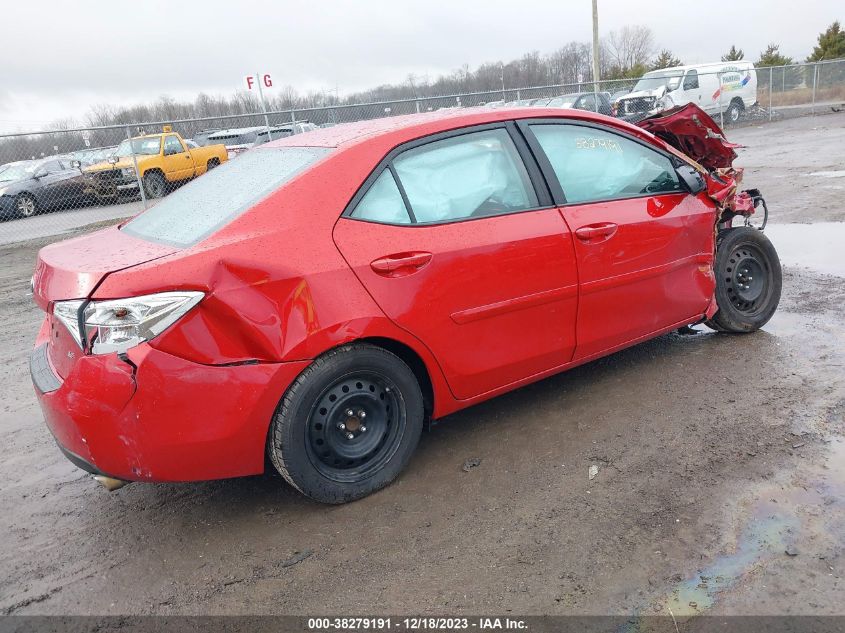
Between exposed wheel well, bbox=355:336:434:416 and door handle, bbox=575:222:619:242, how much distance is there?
3.55ft

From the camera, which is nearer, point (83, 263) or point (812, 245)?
point (83, 263)

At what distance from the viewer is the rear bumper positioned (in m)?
2.60

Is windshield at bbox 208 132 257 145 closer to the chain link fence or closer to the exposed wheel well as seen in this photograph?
the chain link fence

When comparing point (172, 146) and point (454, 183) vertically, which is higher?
point (172, 146)

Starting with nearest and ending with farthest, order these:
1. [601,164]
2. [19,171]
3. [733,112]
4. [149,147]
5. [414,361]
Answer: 1. [414,361]
2. [601,164]
3. [149,147]
4. [19,171]
5. [733,112]

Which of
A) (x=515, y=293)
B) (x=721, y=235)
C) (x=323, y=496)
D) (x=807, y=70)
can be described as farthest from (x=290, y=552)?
(x=807, y=70)

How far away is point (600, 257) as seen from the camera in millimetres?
3631

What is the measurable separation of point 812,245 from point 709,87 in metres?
18.8

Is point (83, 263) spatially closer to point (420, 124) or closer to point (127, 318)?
point (127, 318)

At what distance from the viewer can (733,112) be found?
79.8 ft

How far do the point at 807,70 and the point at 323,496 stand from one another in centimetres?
2888

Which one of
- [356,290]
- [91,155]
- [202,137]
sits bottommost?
[356,290]

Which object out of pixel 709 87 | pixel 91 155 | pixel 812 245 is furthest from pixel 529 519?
pixel 709 87

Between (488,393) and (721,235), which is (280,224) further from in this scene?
(721,235)
